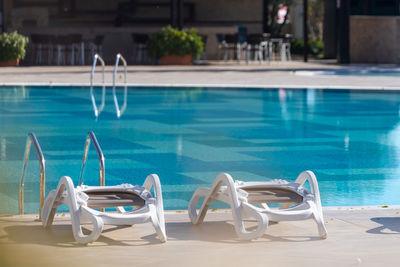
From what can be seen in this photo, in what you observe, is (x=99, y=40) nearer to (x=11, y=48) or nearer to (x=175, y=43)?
(x=175, y=43)

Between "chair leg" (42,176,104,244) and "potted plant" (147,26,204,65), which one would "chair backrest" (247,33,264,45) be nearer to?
"potted plant" (147,26,204,65)

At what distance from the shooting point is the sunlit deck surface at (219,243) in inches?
170

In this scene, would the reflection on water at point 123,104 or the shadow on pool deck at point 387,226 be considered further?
the reflection on water at point 123,104

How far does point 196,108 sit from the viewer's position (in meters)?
14.9

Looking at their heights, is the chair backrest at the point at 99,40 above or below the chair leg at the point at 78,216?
above

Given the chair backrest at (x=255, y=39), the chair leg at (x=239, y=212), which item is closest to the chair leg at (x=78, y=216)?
the chair leg at (x=239, y=212)

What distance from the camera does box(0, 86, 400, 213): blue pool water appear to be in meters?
8.05

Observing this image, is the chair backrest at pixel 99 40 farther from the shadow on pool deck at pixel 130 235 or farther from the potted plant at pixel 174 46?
the shadow on pool deck at pixel 130 235

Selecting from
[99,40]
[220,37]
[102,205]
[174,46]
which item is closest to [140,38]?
[99,40]

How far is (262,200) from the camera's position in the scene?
5016 mm

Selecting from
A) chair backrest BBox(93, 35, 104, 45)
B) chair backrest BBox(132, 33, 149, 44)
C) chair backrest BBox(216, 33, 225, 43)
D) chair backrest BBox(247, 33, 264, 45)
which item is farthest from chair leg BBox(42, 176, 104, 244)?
chair backrest BBox(216, 33, 225, 43)

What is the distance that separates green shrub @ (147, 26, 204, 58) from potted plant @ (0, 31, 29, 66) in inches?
144

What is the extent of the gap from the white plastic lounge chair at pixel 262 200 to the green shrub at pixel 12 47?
1872 centimetres

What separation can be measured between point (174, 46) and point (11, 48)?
4.50m
